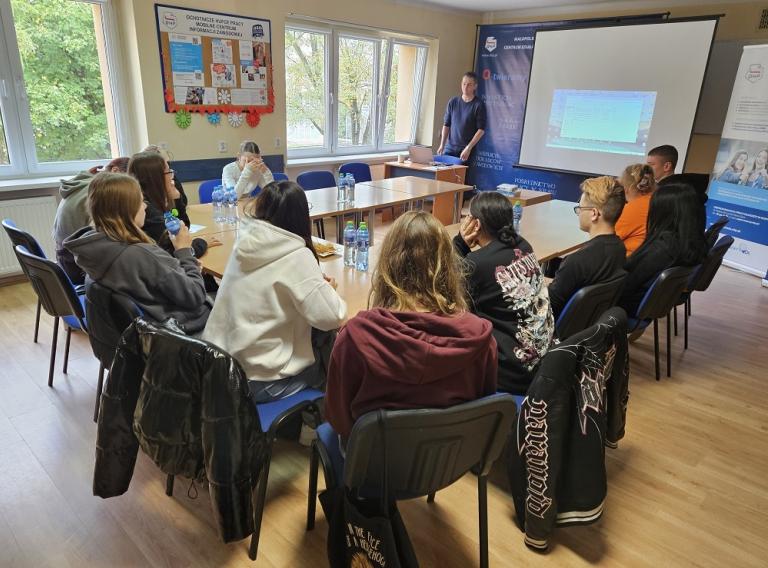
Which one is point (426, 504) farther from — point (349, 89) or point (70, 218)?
point (349, 89)

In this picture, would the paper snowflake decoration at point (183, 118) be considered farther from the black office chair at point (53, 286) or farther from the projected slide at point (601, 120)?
the projected slide at point (601, 120)

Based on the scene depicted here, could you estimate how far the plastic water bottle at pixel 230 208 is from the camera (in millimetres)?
3285

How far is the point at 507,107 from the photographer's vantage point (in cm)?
722

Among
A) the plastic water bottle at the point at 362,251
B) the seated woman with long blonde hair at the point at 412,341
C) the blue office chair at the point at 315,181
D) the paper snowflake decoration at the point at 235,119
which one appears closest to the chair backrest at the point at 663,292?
the plastic water bottle at the point at 362,251

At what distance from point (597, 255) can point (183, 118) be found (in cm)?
394

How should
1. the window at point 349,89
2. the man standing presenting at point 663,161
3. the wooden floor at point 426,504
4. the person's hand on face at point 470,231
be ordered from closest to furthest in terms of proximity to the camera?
the wooden floor at point 426,504 → the person's hand on face at point 470,231 → the man standing presenting at point 663,161 → the window at point 349,89

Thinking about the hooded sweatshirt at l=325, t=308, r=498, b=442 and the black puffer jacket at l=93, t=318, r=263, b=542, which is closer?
the hooded sweatshirt at l=325, t=308, r=498, b=442

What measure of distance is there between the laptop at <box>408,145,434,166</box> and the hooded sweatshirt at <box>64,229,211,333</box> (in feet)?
16.4

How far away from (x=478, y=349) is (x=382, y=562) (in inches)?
23.5

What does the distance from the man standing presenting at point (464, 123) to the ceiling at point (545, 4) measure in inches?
34.4

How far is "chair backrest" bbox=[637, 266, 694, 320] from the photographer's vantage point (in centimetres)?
262

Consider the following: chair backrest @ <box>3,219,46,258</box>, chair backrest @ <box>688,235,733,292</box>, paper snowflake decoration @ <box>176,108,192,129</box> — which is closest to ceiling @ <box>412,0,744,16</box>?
paper snowflake decoration @ <box>176,108,192,129</box>

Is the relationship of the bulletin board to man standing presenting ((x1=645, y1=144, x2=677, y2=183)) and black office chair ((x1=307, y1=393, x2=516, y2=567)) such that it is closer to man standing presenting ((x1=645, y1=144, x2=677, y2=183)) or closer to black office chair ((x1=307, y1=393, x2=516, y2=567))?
man standing presenting ((x1=645, y1=144, x2=677, y2=183))

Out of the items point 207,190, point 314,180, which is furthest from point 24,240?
point 314,180
